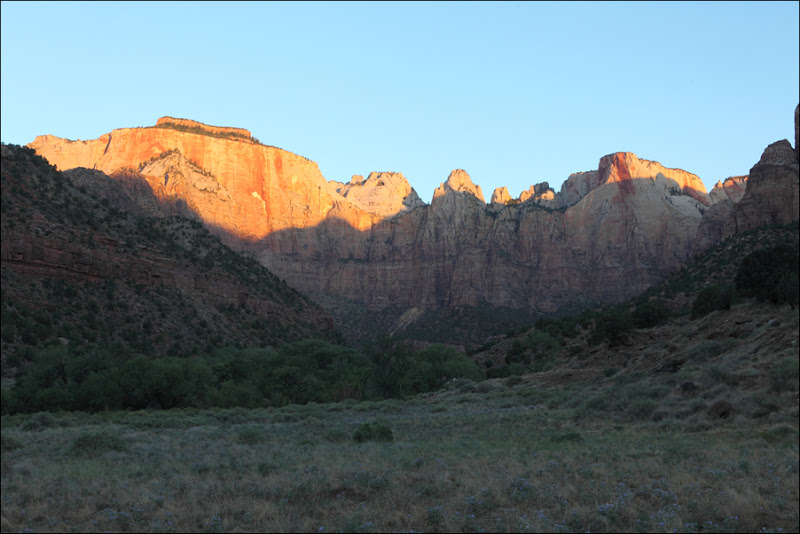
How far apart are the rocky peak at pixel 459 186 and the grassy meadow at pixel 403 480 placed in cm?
15397

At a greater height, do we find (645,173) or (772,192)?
(645,173)

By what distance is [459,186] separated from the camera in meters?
176

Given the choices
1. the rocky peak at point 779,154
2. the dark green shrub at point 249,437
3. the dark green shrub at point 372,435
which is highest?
the rocky peak at point 779,154

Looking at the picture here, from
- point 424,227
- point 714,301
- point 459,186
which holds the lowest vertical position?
point 714,301

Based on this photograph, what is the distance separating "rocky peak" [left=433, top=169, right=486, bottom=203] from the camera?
557 feet

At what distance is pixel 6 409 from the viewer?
24.6 ft

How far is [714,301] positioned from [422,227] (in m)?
126

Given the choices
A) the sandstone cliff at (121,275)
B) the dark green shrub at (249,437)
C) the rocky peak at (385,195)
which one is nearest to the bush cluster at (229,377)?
the dark green shrub at (249,437)

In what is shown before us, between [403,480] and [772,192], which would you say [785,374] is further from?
[772,192]

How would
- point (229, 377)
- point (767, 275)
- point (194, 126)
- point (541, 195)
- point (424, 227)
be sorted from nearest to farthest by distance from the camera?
point (767, 275) → point (229, 377) → point (194, 126) → point (424, 227) → point (541, 195)

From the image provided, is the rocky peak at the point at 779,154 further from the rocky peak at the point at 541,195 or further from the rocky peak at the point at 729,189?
the rocky peak at the point at 541,195

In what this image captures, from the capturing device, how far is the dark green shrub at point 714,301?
30.8 meters

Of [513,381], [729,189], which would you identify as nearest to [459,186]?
[729,189]

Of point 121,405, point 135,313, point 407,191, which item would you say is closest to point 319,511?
point 121,405
